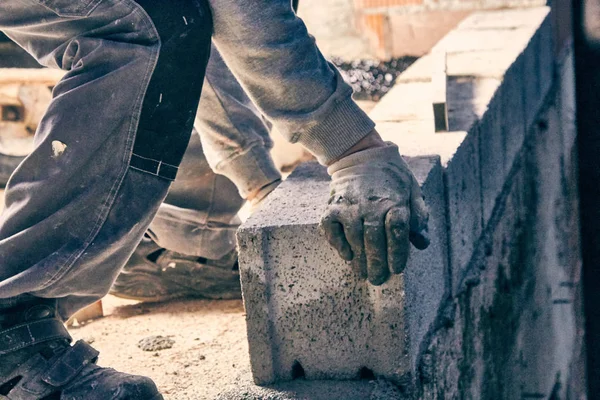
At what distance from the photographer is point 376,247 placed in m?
1.90

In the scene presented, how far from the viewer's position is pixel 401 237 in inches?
74.3

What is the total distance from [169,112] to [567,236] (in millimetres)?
4244

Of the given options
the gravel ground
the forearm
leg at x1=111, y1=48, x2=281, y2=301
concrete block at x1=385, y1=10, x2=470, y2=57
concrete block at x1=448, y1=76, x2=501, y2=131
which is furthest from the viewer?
the gravel ground

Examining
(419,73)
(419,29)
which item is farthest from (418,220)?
(419,29)

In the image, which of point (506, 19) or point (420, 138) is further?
point (506, 19)

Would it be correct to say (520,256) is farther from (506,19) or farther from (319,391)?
(319,391)

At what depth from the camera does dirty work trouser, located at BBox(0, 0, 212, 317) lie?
192 centimetres

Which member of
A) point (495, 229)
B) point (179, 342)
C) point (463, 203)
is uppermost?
point (463, 203)

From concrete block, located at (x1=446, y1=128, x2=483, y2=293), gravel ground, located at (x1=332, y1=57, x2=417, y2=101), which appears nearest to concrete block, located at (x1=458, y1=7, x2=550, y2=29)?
gravel ground, located at (x1=332, y1=57, x2=417, y2=101)

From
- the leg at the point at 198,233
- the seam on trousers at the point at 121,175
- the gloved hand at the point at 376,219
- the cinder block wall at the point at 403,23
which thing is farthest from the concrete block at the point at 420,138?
the cinder block wall at the point at 403,23

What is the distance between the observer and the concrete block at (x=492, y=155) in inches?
125

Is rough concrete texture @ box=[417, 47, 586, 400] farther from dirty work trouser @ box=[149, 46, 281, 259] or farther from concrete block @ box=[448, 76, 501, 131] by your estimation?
dirty work trouser @ box=[149, 46, 281, 259]

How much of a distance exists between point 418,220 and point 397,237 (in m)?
0.12

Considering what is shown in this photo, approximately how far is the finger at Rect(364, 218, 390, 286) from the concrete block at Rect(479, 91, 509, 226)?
1309 millimetres
